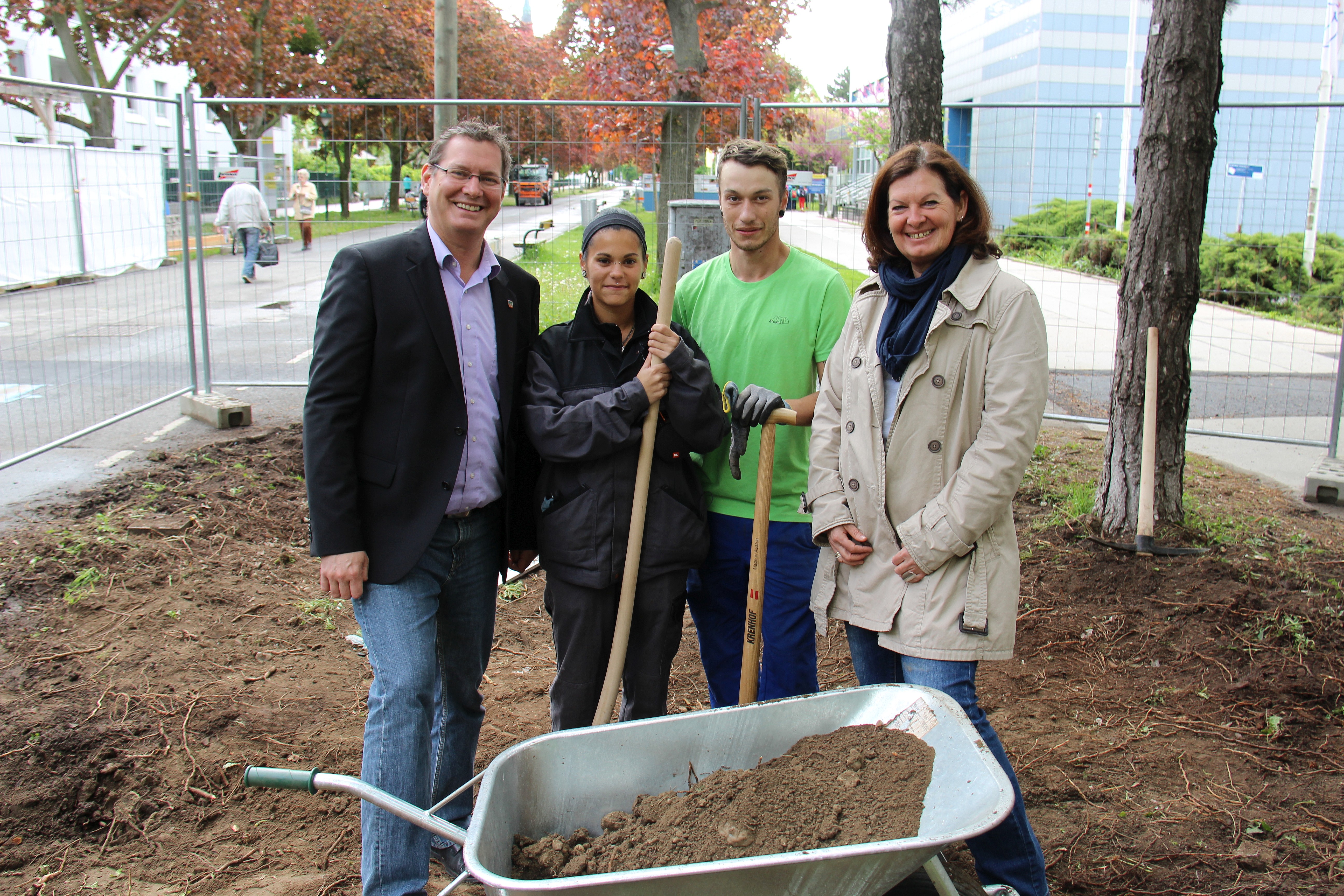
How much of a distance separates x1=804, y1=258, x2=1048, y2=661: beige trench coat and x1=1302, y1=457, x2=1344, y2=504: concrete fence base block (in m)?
4.49

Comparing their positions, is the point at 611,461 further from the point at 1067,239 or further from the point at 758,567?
the point at 1067,239

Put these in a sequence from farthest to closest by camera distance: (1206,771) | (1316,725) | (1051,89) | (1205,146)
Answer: (1051,89) < (1205,146) < (1316,725) < (1206,771)

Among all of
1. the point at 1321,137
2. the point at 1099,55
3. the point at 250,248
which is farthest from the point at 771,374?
the point at 1099,55

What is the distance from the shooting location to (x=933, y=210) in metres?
2.22

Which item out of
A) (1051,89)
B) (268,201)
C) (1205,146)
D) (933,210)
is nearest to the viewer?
(933,210)

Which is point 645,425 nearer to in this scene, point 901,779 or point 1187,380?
point 901,779

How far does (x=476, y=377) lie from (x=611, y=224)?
52 cm

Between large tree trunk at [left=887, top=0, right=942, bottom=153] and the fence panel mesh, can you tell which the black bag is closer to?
the fence panel mesh

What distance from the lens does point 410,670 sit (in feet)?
7.46

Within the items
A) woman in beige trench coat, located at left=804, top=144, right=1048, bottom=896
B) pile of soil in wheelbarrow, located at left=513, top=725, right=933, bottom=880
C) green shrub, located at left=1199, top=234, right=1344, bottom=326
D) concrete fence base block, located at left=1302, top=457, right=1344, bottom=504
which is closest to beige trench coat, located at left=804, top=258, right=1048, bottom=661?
woman in beige trench coat, located at left=804, top=144, right=1048, bottom=896

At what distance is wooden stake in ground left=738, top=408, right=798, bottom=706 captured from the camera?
8.04 feet

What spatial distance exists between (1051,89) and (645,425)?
1202 inches

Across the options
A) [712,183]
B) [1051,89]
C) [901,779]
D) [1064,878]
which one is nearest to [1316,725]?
[1064,878]

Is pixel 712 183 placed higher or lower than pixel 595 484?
higher
